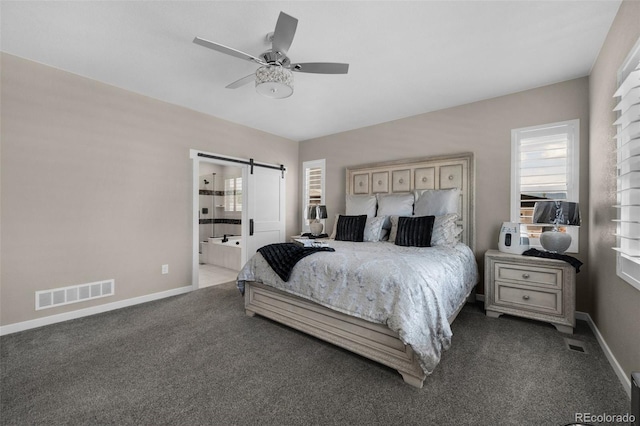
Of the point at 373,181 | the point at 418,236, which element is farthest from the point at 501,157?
the point at 373,181

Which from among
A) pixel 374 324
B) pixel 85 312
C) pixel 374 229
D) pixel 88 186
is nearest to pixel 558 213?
pixel 374 229

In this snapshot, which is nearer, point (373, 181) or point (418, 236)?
point (418, 236)

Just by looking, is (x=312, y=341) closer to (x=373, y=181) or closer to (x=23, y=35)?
(x=373, y=181)

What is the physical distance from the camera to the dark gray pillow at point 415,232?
3066 mm

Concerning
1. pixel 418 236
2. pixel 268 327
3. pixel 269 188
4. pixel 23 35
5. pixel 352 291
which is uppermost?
pixel 23 35

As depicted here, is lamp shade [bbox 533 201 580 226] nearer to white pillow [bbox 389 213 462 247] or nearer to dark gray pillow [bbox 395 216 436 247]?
white pillow [bbox 389 213 462 247]

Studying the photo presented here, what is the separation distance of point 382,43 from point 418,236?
2.00 m

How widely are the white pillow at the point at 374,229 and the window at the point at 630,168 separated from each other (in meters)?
2.15

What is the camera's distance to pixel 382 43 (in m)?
2.33

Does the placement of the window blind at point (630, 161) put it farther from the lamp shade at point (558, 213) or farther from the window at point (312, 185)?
the window at point (312, 185)

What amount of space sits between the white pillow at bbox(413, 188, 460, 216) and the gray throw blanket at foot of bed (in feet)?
5.16

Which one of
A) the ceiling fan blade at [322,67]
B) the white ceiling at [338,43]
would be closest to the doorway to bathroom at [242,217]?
the white ceiling at [338,43]

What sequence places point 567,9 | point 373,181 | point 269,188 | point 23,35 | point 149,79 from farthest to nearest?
point 269,188 → point 373,181 → point 149,79 → point 23,35 → point 567,9

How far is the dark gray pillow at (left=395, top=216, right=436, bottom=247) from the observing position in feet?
10.1
